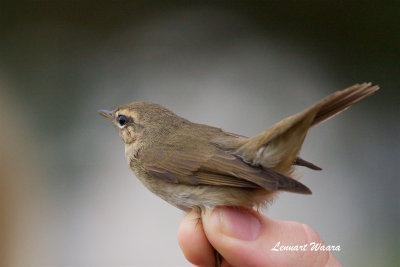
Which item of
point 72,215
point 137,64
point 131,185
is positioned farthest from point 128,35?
point 72,215

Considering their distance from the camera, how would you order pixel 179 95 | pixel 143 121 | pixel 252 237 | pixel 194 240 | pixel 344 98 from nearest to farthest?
pixel 344 98, pixel 252 237, pixel 194 240, pixel 143 121, pixel 179 95

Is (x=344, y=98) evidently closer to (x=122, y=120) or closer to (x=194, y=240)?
(x=194, y=240)

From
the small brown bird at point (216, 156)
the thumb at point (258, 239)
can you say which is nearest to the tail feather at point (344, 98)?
the small brown bird at point (216, 156)

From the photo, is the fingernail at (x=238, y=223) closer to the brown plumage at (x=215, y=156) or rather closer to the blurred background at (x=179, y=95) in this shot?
the brown plumage at (x=215, y=156)

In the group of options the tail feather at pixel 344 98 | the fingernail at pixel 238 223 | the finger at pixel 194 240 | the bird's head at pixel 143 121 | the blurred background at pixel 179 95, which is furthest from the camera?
the blurred background at pixel 179 95

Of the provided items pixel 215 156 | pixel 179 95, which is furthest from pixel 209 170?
pixel 179 95

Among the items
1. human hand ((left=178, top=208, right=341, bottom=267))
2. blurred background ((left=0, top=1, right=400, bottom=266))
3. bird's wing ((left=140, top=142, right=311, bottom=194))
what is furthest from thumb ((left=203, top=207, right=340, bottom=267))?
blurred background ((left=0, top=1, right=400, bottom=266))
